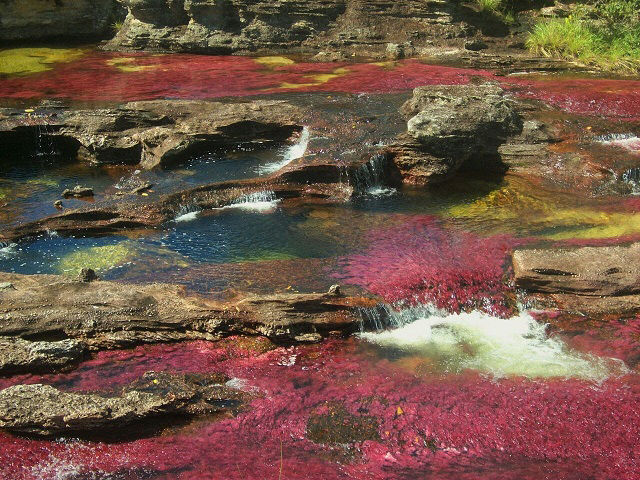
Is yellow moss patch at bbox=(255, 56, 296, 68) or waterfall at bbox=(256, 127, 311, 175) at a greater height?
yellow moss patch at bbox=(255, 56, 296, 68)

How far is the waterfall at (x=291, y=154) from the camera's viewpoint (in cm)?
1270

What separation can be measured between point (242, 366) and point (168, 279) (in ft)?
7.60

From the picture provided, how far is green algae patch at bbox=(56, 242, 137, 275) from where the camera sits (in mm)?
9234

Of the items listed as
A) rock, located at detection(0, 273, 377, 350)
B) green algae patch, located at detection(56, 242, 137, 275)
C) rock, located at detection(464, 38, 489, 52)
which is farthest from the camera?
rock, located at detection(464, 38, 489, 52)

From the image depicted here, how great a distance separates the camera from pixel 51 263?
9.48 metres

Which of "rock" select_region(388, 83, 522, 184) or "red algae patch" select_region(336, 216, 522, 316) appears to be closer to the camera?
"red algae patch" select_region(336, 216, 522, 316)

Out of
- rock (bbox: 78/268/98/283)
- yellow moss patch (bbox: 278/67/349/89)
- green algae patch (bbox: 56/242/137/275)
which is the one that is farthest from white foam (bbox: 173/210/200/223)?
yellow moss patch (bbox: 278/67/349/89)

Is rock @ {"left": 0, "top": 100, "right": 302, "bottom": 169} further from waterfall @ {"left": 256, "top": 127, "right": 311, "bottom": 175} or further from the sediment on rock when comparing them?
the sediment on rock

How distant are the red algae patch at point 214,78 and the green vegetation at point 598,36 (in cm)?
366

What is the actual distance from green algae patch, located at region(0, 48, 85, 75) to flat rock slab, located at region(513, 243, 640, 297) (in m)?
18.4

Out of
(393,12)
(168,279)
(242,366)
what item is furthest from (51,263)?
(393,12)

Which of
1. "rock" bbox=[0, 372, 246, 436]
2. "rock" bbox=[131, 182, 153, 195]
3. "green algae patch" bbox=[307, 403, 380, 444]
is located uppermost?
"rock" bbox=[131, 182, 153, 195]

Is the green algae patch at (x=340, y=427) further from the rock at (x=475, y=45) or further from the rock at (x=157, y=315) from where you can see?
the rock at (x=475, y=45)

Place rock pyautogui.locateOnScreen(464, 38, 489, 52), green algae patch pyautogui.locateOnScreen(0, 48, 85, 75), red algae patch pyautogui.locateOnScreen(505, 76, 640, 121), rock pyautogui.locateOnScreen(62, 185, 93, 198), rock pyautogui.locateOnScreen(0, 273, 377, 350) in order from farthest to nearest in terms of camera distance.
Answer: rock pyautogui.locateOnScreen(464, 38, 489, 52), green algae patch pyautogui.locateOnScreen(0, 48, 85, 75), red algae patch pyautogui.locateOnScreen(505, 76, 640, 121), rock pyautogui.locateOnScreen(62, 185, 93, 198), rock pyautogui.locateOnScreen(0, 273, 377, 350)
